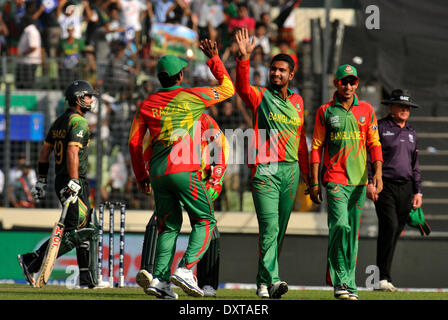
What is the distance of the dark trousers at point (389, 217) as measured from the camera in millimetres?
11602

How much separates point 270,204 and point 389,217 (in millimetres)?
2677

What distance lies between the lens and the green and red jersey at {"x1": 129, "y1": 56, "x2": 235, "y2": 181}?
8.88 metres

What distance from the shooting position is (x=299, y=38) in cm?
1748

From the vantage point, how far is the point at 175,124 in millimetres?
8914

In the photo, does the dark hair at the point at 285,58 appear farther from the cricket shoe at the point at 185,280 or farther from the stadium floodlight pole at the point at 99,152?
the stadium floodlight pole at the point at 99,152

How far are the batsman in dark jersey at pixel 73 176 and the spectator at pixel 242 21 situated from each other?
7760mm

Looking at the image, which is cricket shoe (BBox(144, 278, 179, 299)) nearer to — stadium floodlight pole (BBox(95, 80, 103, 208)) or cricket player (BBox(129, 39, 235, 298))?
cricket player (BBox(129, 39, 235, 298))

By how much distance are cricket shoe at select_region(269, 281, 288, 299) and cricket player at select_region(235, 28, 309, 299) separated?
0.16 feet

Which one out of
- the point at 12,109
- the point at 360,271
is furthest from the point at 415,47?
the point at 12,109

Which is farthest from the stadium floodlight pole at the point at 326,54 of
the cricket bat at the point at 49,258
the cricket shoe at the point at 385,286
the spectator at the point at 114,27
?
the cricket bat at the point at 49,258

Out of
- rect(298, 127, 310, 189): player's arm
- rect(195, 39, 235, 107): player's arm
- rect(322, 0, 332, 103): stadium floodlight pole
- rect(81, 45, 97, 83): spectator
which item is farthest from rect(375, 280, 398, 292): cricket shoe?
rect(81, 45, 97, 83): spectator

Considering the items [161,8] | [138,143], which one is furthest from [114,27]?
[138,143]
